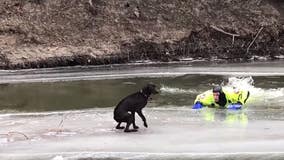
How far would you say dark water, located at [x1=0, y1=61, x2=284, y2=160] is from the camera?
10.8 meters

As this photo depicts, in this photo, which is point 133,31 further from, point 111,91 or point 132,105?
point 132,105

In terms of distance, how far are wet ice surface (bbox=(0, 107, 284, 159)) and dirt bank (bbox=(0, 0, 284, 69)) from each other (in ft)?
32.0

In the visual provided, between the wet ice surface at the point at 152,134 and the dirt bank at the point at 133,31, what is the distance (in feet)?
32.0

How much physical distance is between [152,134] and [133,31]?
13.6 meters

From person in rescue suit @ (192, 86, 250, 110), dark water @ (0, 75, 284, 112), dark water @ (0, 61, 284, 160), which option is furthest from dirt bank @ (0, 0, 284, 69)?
person in rescue suit @ (192, 86, 250, 110)

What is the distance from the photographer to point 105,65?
904 inches

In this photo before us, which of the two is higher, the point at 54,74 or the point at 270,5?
the point at 270,5

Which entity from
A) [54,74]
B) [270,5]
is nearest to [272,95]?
[54,74]

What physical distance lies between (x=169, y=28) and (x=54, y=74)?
6.39 metres

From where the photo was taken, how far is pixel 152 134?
1173 centimetres

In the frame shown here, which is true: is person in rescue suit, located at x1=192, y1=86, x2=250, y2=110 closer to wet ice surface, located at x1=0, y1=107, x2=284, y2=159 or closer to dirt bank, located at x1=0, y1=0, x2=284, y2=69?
wet ice surface, located at x1=0, y1=107, x2=284, y2=159

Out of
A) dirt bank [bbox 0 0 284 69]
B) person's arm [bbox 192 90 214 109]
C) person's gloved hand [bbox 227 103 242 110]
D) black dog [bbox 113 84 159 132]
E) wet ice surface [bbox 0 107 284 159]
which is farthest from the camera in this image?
dirt bank [bbox 0 0 284 69]

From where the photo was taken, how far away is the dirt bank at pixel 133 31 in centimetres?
2348

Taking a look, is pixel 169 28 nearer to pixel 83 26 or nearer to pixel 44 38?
pixel 83 26
